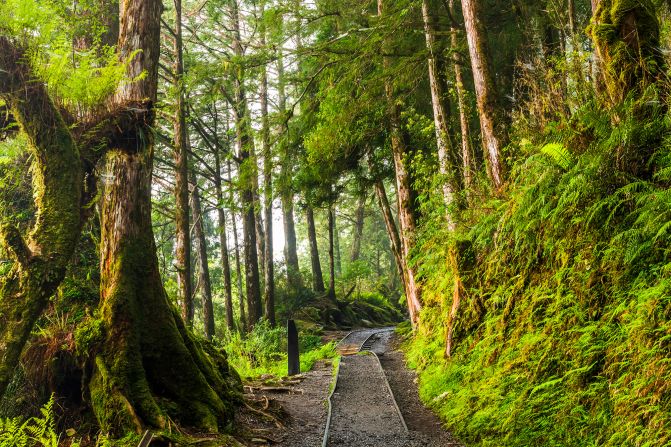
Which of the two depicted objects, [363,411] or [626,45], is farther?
[363,411]

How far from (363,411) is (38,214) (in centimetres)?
528

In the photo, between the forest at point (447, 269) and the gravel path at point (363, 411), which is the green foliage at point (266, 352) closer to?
the gravel path at point (363, 411)

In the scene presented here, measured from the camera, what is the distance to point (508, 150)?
891 cm

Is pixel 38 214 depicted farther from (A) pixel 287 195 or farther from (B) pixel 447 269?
(A) pixel 287 195

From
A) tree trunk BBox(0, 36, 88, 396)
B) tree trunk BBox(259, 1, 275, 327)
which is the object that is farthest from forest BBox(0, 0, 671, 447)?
tree trunk BBox(259, 1, 275, 327)

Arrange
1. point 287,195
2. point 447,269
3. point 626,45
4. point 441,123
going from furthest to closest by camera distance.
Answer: point 287,195 → point 441,123 → point 447,269 → point 626,45

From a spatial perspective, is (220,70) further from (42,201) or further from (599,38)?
(599,38)

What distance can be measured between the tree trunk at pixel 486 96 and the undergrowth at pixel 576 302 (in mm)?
1237

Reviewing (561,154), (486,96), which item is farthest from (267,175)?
(561,154)

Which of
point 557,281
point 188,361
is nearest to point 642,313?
point 557,281

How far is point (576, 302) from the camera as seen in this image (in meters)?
5.27

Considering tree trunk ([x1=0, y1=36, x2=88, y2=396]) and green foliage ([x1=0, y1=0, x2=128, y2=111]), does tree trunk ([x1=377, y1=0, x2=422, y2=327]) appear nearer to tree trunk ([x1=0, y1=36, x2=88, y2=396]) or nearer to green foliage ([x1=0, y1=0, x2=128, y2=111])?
green foliage ([x1=0, y1=0, x2=128, y2=111])

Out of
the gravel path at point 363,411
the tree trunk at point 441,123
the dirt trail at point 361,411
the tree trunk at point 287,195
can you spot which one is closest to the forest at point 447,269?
the dirt trail at point 361,411

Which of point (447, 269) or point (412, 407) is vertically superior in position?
point (447, 269)
